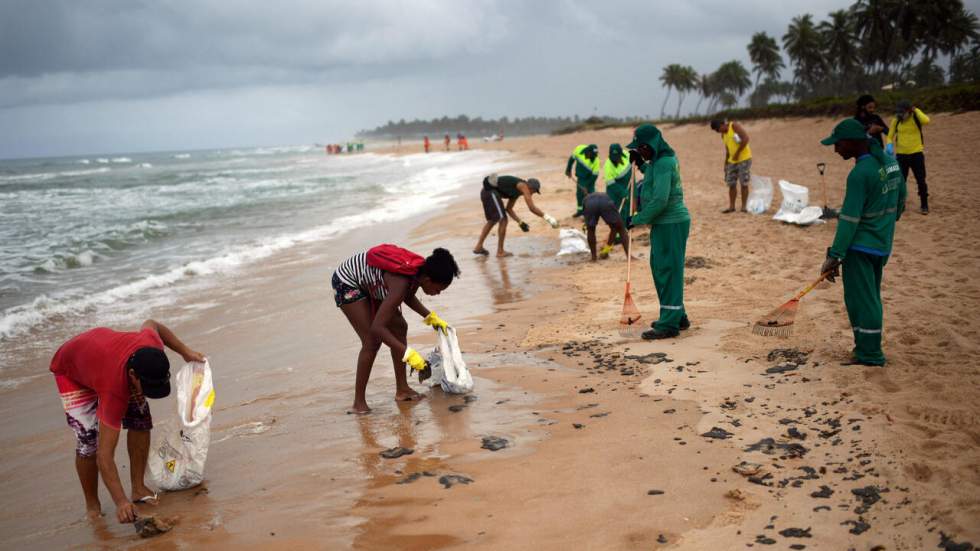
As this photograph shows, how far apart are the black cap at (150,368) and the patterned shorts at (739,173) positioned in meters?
10.2

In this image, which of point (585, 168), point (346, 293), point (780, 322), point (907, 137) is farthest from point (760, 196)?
point (346, 293)

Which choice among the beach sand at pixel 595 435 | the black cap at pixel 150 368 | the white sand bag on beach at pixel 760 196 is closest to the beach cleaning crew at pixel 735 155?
the white sand bag on beach at pixel 760 196

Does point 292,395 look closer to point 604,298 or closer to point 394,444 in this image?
point 394,444

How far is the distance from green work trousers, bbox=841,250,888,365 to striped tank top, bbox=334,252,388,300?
124 inches

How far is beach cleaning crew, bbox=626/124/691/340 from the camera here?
19.0 feet

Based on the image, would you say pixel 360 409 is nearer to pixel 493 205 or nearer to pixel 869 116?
pixel 493 205

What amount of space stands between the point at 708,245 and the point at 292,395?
6.30 m

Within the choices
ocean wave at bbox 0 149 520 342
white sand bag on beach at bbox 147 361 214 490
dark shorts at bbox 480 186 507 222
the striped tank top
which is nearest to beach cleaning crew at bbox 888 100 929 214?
dark shorts at bbox 480 186 507 222

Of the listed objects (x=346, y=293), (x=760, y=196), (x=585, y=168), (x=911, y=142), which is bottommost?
(x=346, y=293)

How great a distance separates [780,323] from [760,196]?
7124mm

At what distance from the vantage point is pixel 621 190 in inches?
416

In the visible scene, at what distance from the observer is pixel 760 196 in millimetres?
11727

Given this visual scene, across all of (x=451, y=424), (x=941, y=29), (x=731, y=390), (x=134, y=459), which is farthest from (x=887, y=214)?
(x=941, y=29)

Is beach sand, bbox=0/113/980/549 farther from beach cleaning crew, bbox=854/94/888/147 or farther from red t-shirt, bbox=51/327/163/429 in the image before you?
beach cleaning crew, bbox=854/94/888/147
